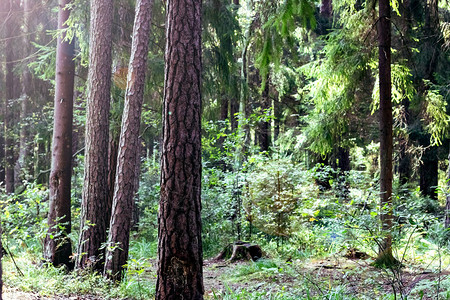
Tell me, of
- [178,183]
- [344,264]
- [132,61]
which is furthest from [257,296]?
[132,61]

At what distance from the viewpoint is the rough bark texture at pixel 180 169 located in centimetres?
396

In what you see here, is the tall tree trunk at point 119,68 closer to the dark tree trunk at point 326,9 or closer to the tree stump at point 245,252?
the tree stump at point 245,252

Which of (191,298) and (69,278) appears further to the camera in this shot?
(69,278)

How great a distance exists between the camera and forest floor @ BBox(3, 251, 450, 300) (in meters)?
4.61

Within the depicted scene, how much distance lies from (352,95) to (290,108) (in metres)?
9.86

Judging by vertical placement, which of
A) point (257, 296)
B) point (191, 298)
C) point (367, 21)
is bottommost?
point (257, 296)

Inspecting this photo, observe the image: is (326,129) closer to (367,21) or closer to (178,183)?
(367,21)

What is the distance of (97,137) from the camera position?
7055 mm

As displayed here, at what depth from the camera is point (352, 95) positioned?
8.15 metres

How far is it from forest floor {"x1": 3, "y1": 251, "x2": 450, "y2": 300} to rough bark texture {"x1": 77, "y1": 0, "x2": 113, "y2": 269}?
1255mm

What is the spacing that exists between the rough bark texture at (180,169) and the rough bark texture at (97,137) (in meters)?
3.38

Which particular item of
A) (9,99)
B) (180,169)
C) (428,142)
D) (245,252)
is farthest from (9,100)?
(428,142)

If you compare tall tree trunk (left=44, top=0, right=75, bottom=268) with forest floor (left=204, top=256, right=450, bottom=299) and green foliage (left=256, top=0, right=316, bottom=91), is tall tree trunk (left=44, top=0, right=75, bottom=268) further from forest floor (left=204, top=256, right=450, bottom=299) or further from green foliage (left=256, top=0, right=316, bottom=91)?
green foliage (left=256, top=0, right=316, bottom=91)

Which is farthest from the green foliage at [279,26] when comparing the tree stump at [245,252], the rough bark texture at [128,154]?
the tree stump at [245,252]
